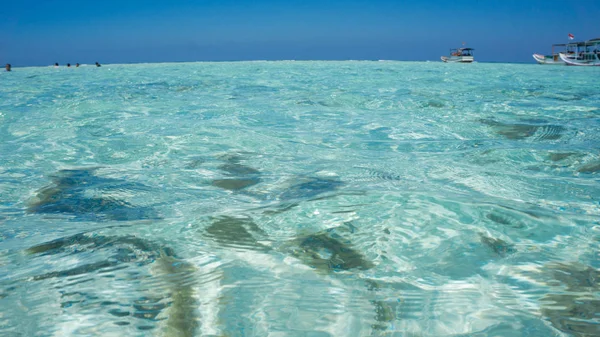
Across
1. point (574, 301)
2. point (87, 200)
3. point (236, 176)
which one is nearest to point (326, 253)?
point (574, 301)

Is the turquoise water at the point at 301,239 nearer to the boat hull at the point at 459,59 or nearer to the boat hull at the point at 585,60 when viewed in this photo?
the boat hull at the point at 585,60

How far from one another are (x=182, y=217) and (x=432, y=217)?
170 cm

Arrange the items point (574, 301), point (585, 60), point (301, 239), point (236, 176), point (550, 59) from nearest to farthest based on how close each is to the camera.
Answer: point (574, 301), point (301, 239), point (236, 176), point (585, 60), point (550, 59)

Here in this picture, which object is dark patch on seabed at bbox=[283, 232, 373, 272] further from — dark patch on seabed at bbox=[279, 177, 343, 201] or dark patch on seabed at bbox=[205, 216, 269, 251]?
dark patch on seabed at bbox=[279, 177, 343, 201]

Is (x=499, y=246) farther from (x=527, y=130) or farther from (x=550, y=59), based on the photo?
(x=550, y=59)

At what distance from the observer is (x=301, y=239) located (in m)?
2.33

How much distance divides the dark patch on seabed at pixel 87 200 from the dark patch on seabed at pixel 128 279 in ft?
1.79

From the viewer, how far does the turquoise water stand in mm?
1617

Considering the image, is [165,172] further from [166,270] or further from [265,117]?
[265,117]

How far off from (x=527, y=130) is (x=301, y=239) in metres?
5.48

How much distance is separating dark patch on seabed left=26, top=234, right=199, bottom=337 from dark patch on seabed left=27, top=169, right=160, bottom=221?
0.54 meters

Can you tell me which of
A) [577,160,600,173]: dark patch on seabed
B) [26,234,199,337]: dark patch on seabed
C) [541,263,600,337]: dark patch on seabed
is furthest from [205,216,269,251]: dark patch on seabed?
[577,160,600,173]: dark patch on seabed

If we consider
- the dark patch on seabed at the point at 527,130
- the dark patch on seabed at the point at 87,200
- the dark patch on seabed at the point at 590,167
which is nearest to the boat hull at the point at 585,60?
the dark patch on seabed at the point at 527,130

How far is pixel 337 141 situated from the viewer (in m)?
5.84
